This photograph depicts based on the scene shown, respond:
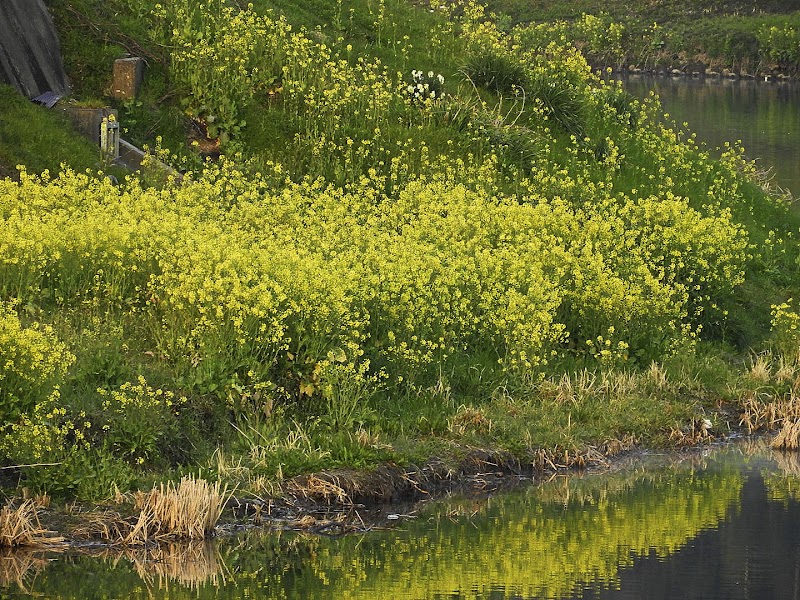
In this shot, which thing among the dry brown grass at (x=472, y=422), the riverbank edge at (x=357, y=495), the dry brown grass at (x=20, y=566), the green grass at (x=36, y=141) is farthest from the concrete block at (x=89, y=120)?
the dry brown grass at (x=20, y=566)

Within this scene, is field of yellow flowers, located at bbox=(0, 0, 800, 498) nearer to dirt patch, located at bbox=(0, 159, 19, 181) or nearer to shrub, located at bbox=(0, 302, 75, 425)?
shrub, located at bbox=(0, 302, 75, 425)

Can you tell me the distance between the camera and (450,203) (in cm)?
2259

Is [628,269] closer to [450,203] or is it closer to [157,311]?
[450,203]

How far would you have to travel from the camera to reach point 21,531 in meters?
13.8

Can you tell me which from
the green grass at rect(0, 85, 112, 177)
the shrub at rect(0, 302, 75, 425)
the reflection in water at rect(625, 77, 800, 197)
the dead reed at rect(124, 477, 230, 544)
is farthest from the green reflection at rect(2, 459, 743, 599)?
the reflection in water at rect(625, 77, 800, 197)

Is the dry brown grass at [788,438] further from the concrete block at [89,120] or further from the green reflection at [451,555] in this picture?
the concrete block at [89,120]

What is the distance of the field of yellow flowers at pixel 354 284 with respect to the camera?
1592 cm

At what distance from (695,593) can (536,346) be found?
231 inches

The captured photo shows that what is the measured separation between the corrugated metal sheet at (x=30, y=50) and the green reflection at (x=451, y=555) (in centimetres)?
1085

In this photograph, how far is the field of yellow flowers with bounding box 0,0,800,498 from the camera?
15.9 m

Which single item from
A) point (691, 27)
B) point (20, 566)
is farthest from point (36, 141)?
point (691, 27)

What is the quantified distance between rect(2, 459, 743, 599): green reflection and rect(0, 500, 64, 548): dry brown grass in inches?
12.7

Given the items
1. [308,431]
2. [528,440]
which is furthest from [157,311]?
[528,440]

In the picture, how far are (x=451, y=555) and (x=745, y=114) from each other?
43.2 m
